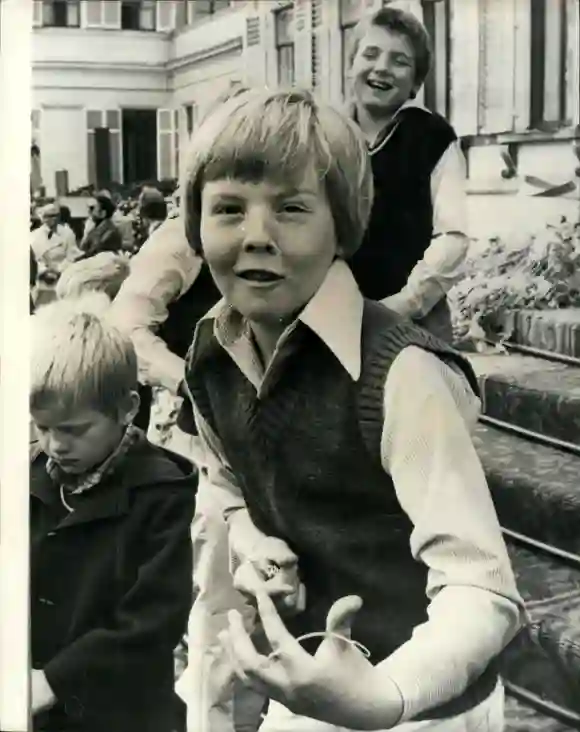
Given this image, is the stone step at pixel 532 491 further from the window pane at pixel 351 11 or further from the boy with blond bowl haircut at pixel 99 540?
the window pane at pixel 351 11

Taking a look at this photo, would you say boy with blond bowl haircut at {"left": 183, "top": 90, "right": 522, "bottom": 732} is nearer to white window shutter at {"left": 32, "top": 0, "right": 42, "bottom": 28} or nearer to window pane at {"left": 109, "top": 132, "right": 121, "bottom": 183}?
window pane at {"left": 109, "top": 132, "right": 121, "bottom": 183}

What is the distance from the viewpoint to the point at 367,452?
102cm

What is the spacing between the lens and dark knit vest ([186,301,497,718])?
103 centimetres

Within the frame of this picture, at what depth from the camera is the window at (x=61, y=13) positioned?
3.73 ft

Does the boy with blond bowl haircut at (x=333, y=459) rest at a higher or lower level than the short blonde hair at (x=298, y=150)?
lower

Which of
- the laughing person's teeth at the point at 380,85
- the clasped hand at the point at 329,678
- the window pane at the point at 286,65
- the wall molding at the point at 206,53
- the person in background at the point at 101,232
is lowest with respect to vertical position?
the clasped hand at the point at 329,678

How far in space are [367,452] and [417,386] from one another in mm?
88

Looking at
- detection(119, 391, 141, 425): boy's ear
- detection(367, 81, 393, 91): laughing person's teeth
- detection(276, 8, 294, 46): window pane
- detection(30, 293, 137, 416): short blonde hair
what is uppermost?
detection(276, 8, 294, 46): window pane

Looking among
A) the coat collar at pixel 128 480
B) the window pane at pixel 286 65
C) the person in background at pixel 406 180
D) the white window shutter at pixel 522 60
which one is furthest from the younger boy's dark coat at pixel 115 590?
the white window shutter at pixel 522 60

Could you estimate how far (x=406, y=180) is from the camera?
1044mm

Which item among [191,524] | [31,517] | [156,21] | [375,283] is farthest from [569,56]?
[31,517]

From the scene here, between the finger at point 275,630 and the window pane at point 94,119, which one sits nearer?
the finger at point 275,630

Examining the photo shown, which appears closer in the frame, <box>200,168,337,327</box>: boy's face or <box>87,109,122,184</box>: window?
<box>200,168,337,327</box>: boy's face

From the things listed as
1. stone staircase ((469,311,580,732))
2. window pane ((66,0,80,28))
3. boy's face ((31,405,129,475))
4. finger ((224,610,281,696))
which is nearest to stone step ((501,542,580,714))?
stone staircase ((469,311,580,732))
